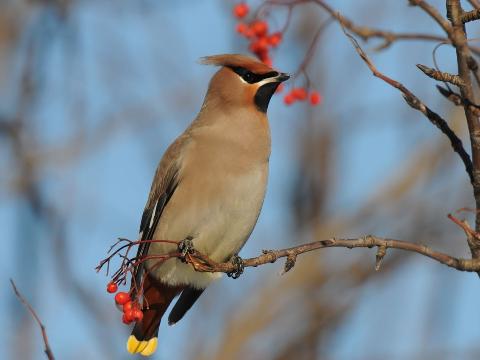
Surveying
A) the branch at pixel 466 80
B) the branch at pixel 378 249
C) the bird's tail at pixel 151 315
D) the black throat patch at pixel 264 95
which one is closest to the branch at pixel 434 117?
the branch at pixel 466 80

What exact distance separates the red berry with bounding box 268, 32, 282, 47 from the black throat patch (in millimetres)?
380

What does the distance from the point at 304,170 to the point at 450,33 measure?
19.0 feet

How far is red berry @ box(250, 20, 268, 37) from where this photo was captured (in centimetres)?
436

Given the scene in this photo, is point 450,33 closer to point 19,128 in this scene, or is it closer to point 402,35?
point 402,35

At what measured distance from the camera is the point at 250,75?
15.9 feet

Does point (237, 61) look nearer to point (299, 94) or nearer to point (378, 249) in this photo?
point (299, 94)

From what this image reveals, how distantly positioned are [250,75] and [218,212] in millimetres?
796

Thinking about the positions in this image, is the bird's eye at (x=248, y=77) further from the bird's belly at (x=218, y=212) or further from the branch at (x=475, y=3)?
the branch at (x=475, y=3)

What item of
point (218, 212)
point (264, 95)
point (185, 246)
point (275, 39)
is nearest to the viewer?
point (185, 246)

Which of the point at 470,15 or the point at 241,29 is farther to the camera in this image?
the point at 241,29

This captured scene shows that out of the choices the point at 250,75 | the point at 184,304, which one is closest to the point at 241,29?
the point at 250,75

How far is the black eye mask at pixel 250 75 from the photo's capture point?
4.76 metres

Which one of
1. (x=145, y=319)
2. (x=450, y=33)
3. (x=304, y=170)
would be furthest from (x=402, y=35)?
(x=304, y=170)

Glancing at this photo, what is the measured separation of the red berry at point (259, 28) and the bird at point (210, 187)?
293mm
